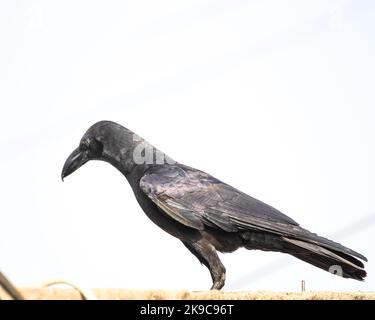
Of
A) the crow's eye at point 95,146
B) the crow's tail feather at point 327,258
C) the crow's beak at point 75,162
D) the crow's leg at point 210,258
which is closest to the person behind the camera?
the crow's leg at point 210,258

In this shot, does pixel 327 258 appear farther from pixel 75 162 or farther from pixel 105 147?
pixel 75 162

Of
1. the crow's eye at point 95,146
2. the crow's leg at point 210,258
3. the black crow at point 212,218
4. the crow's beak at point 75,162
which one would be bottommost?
the crow's leg at point 210,258

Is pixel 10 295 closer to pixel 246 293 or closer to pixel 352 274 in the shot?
pixel 246 293

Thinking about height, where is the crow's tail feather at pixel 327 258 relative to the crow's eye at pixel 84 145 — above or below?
below

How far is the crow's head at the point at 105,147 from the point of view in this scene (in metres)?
6.23

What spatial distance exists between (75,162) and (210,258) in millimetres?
1661

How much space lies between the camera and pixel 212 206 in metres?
5.87

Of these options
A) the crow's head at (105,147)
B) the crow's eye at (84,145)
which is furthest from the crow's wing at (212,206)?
the crow's eye at (84,145)

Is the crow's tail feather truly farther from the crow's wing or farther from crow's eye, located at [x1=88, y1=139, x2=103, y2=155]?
crow's eye, located at [x1=88, y1=139, x2=103, y2=155]

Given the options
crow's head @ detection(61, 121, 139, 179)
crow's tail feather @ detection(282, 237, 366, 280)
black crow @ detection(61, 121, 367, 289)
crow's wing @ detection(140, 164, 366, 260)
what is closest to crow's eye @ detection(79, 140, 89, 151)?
crow's head @ detection(61, 121, 139, 179)

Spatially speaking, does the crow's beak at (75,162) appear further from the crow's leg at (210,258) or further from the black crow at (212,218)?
the crow's leg at (210,258)

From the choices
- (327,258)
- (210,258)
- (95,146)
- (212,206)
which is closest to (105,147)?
(95,146)

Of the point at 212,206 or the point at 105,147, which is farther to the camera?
the point at 105,147
